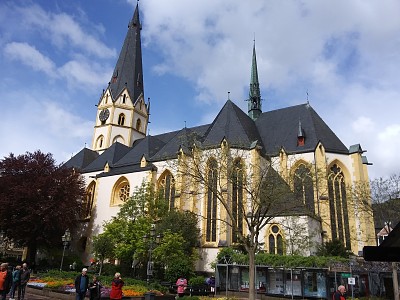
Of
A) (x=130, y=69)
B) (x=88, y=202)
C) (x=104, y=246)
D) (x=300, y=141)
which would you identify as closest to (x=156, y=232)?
(x=104, y=246)

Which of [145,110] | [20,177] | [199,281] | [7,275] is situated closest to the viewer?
[7,275]

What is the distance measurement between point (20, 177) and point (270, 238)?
22.7 m

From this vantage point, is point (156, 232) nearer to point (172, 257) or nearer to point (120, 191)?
point (172, 257)

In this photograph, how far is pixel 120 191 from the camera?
119ft

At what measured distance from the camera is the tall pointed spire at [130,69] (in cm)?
4931

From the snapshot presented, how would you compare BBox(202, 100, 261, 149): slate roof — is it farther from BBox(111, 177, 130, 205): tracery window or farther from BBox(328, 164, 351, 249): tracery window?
BBox(111, 177, 130, 205): tracery window

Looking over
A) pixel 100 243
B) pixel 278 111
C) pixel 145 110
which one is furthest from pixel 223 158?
pixel 145 110

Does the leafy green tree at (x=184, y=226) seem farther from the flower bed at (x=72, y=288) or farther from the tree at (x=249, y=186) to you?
the flower bed at (x=72, y=288)

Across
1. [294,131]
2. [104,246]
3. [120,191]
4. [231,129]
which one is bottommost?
[104,246]

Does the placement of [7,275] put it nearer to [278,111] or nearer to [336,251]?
[336,251]

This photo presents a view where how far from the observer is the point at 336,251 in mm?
25109

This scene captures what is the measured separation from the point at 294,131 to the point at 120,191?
18855 millimetres

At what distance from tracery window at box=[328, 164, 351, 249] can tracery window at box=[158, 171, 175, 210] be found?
14.0 meters

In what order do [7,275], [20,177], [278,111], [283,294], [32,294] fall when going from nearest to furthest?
[7,275] < [32,294] < [283,294] < [20,177] < [278,111]
